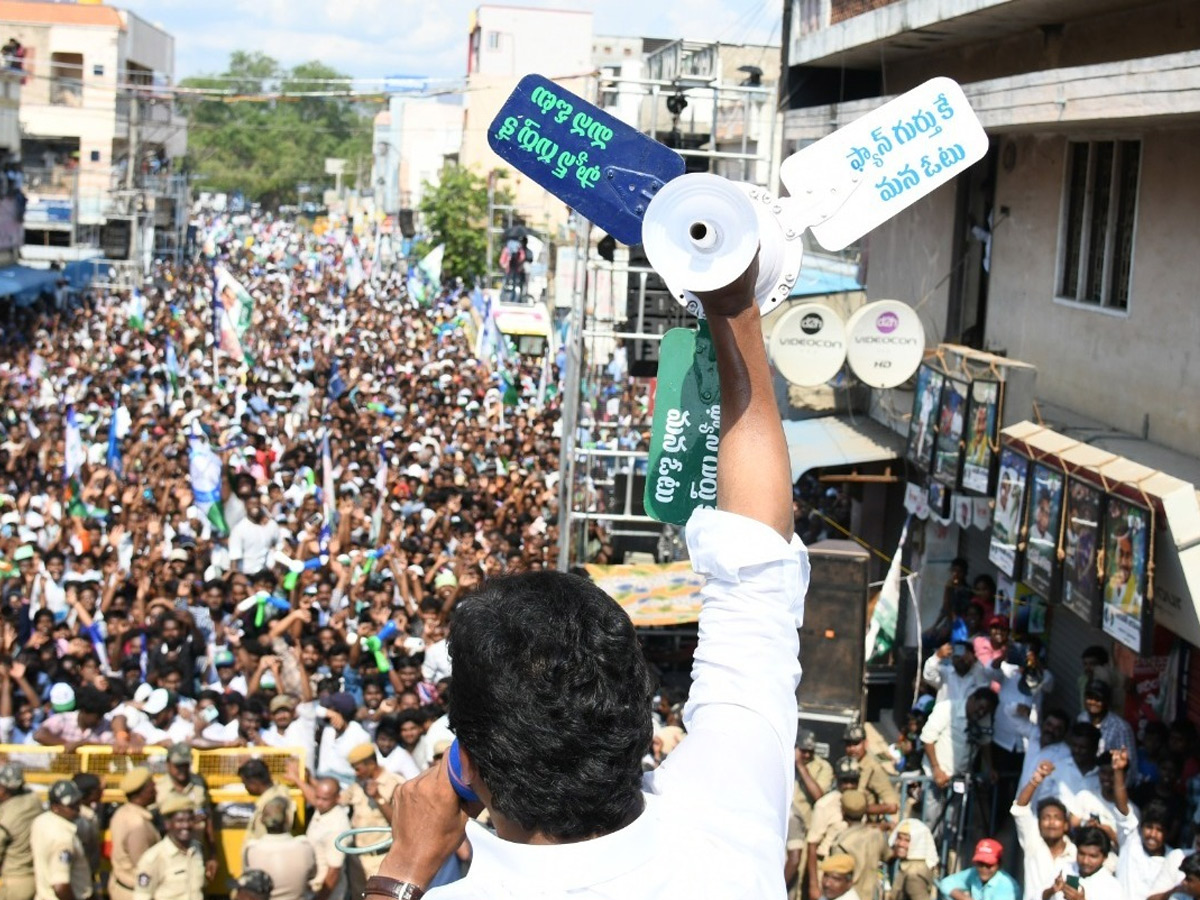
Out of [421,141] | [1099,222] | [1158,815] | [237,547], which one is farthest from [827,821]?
[421,141]

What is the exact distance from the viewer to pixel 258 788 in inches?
295

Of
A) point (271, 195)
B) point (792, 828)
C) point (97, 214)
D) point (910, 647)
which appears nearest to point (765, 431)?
point (792, 828)

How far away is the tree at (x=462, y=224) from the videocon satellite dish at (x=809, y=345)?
1207 inches

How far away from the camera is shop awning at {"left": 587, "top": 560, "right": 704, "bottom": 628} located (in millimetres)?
10305

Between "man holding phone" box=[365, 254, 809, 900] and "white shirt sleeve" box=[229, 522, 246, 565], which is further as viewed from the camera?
"white shirt sleeve" box=[229, 522, 246, 565]

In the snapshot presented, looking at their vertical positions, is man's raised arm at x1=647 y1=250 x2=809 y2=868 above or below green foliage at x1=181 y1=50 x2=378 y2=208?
below

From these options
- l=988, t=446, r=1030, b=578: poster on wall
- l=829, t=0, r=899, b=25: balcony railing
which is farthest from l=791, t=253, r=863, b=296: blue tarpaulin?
l=988, t=446, r=1030, b=578: poster on wall

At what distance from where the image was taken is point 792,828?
7535 millimetres

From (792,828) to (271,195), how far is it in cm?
10394

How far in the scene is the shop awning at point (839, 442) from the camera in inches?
501

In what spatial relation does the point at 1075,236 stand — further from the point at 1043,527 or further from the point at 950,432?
the point at 1043,527

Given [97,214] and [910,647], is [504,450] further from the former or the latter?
[97,214]

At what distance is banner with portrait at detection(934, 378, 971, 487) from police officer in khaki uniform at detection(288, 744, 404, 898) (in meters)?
5.04

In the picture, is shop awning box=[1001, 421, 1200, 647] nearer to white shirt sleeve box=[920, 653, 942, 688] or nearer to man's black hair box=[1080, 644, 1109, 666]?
man's black hair box=[1080, 644, 1109, 666]
